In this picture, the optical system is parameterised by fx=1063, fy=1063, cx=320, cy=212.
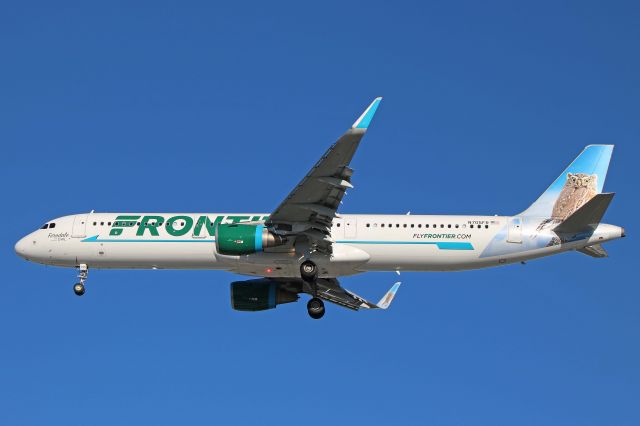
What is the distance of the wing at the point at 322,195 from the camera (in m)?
42.4

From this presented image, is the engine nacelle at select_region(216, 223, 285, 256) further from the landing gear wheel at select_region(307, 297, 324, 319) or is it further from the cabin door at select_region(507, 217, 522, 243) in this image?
the cabin door at select_region(507, 217, 522, 243)

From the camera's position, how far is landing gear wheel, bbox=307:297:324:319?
51.7 metres

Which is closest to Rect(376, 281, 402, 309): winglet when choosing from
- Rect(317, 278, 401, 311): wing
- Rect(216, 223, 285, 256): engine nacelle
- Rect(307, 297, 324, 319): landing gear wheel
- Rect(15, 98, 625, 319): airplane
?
Rect(317, 278, 401, 311): wing

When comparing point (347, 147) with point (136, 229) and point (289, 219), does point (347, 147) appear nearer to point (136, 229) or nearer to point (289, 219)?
point (289, 219)

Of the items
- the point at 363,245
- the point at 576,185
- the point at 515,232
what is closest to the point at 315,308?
the point at 363,245

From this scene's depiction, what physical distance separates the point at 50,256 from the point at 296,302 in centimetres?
1292

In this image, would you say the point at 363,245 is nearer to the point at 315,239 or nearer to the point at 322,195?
the point at 315,239

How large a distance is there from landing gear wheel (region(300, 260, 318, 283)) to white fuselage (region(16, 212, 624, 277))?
34cm

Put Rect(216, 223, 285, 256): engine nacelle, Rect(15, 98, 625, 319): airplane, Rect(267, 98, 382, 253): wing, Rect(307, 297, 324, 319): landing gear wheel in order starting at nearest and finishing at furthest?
Rect(267, 98, 382, 253): wing, Rect(216, 223, 285, 256): engine nacelle, Rect(15, 98, 625, 319): airplane, Rect(307, 297, 324, 319): landing gear wheel

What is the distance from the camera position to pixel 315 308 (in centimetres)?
5162

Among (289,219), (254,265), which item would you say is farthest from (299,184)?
(254,265)

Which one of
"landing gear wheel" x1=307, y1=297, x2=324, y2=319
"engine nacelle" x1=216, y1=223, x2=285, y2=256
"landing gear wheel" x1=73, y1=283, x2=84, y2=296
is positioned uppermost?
"engine nacelle" x1=216, y1=223, x2=285, y2=256

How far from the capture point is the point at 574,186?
5372 cm

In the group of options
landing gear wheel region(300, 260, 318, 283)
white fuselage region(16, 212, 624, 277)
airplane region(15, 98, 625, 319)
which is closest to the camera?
airplane region(15, 98, 625, 319)
